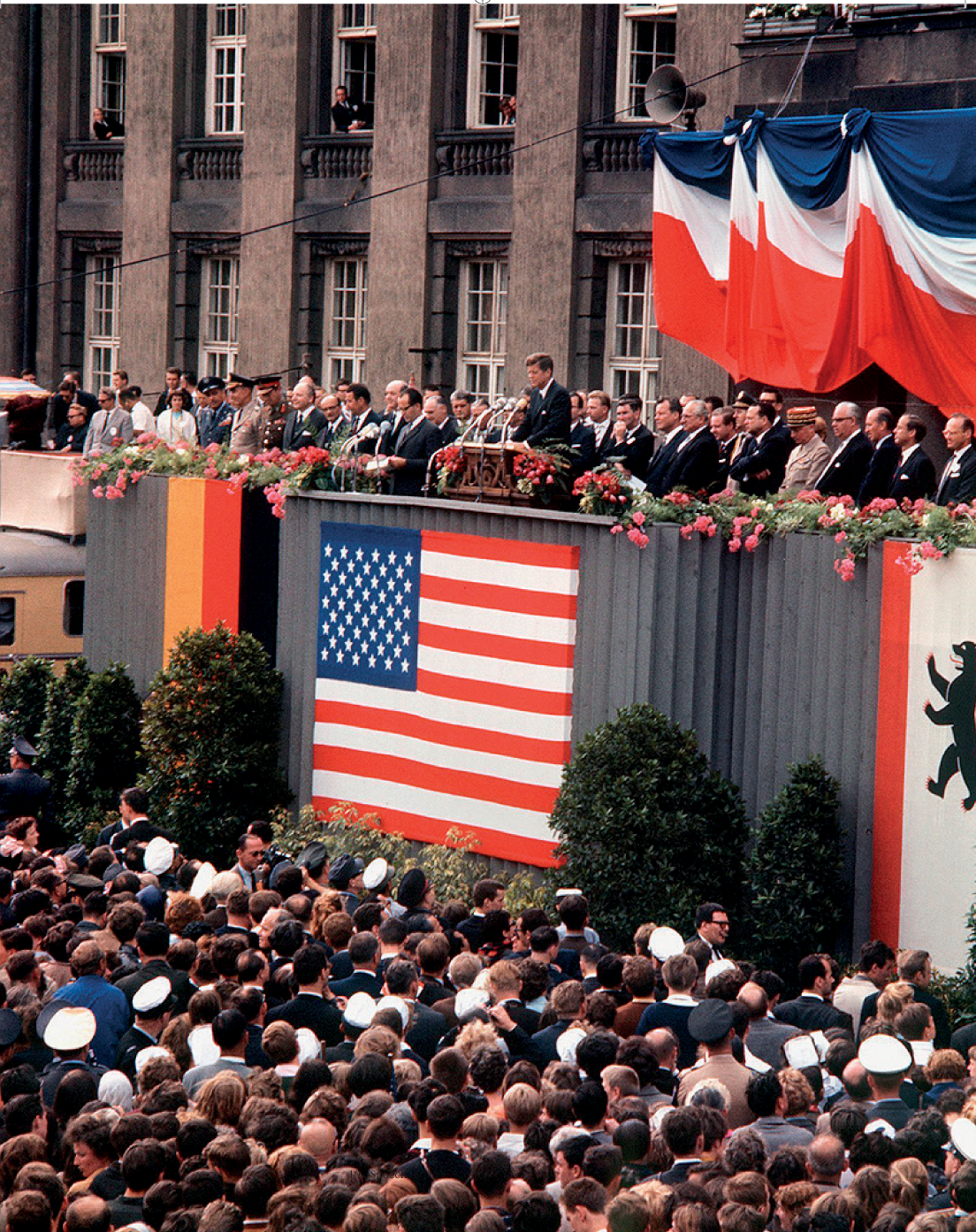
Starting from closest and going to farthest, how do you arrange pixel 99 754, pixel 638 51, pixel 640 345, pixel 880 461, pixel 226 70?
pixel 880 461
pixel 99 754
pixel 638 51
pixel 640 345
pixel 226 70

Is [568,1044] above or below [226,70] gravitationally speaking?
below

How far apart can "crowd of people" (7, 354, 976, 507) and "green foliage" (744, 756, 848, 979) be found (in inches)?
90.5

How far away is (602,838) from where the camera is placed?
529 inches

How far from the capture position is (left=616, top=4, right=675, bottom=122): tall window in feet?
77.3

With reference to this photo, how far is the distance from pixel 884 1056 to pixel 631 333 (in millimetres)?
16562

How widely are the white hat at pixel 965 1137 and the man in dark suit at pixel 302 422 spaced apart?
11912 mm

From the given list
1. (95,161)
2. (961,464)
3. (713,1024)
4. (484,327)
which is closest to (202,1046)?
(713,1024)

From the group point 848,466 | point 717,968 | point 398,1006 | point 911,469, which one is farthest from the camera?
point 848,466

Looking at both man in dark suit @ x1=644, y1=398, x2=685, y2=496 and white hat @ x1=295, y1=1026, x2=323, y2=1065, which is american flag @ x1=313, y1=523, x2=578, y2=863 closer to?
man in dark suit @ x1=644, y1=398, x2=685, y2=496

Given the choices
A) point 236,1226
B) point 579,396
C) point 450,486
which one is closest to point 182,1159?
point 236,1226

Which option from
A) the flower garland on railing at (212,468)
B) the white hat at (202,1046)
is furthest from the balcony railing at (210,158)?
the white hat at (202,1046)

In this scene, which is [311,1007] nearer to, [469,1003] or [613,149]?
[469,1003]

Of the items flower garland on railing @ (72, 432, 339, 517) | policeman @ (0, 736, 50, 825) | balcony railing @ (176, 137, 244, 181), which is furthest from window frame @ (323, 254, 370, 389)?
policeman @ (0, 736, 50, 825)

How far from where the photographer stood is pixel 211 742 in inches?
654
